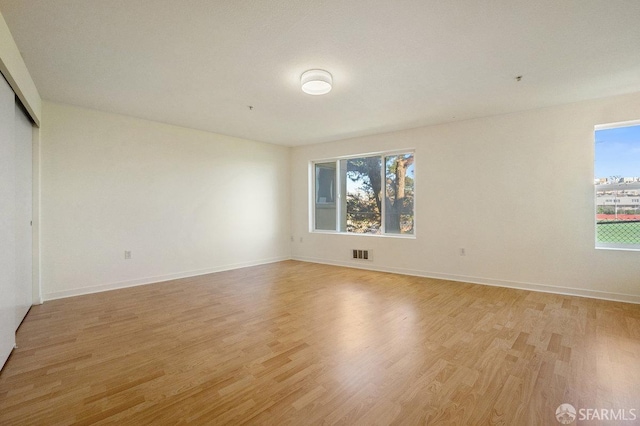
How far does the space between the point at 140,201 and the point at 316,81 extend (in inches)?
135

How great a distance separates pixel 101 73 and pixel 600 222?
20.5ft

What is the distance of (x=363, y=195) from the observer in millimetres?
5871

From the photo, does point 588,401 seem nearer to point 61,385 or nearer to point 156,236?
point 61,385

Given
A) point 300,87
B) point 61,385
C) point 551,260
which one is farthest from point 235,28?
point 551,260

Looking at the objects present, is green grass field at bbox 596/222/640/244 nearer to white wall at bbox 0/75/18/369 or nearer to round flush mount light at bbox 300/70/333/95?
round flush mount light at bbox 300/70/333/95

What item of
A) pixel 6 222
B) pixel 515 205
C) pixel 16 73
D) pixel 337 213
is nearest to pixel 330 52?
pixel 16 73

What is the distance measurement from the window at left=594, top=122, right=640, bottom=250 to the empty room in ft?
0.09

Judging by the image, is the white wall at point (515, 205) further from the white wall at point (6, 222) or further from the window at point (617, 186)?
the white wall at point (6, 222)

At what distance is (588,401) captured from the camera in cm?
170

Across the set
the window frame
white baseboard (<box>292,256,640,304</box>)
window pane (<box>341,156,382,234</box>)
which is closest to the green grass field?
white baseboard (<box>292,256,640,304</box>)

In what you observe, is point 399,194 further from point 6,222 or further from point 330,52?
point 6,222

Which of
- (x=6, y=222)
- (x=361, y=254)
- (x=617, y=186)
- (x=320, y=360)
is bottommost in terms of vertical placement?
(x=320, y=360)

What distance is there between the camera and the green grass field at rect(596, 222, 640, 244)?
3555 millimetres

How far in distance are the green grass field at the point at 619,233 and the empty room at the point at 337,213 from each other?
27 millimetres
